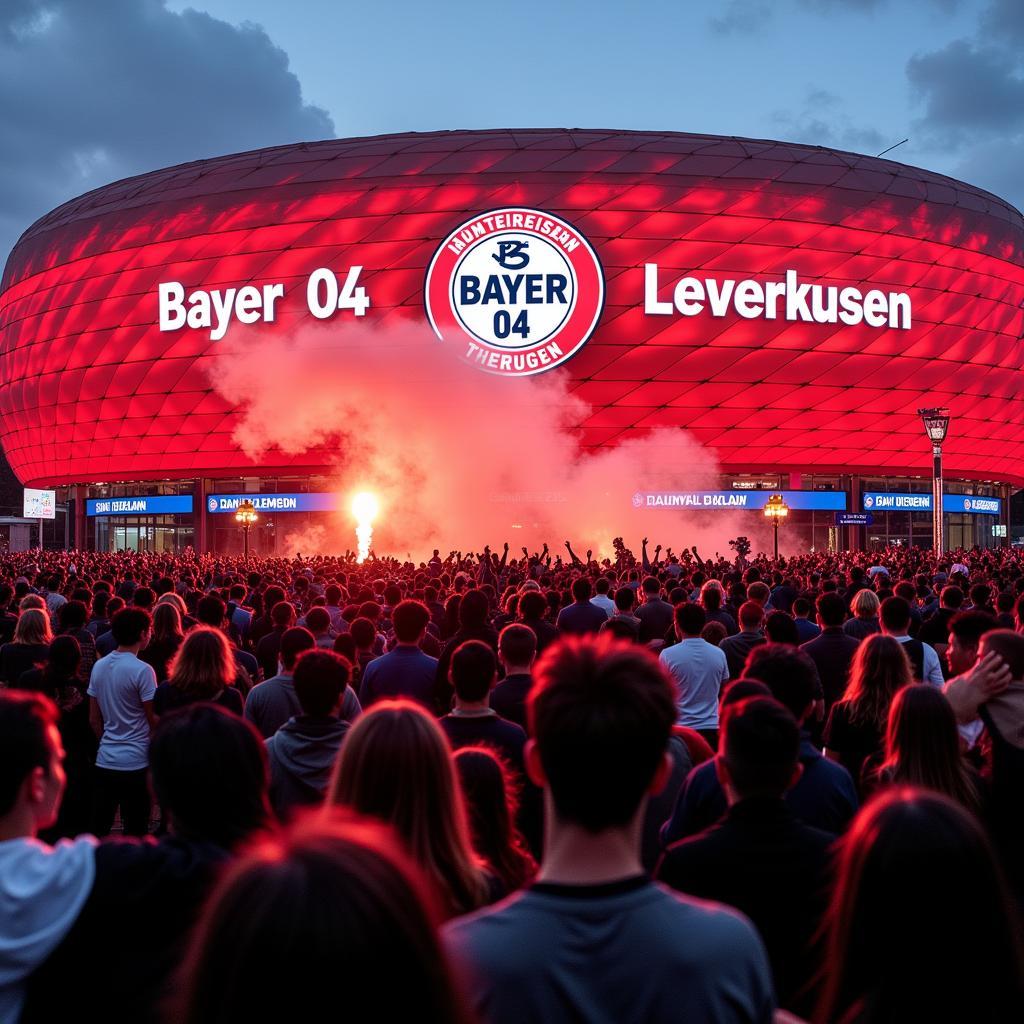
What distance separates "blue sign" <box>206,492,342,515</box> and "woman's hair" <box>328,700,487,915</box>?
45.8 meters

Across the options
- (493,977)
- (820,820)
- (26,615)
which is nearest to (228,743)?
(493,977)

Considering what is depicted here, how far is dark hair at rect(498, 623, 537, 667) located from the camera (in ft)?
19.5

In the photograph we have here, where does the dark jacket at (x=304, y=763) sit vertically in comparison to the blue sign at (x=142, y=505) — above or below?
below

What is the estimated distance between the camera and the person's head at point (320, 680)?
475cm

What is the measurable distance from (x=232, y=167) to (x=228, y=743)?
165 feet

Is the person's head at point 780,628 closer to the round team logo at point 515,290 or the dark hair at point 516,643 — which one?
the dark hair at point 516,643

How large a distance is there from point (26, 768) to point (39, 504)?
6858 centimetres

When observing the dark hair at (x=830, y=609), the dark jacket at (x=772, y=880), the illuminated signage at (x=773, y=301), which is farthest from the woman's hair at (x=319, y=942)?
the illuminated signage at (x=773, y=301)

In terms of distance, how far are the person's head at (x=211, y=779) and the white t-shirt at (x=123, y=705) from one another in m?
3.91

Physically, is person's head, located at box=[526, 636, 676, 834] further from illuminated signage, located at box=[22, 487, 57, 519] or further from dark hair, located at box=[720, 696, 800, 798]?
illuminated signage, located at box=[22, 487, 57, 519]

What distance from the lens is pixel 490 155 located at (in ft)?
151

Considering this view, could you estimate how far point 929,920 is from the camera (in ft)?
6.02

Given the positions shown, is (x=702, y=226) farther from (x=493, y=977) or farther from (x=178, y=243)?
(x=493, y=977)

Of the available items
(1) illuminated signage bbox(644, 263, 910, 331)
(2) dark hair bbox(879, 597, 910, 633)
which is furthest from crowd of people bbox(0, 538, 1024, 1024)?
(1) illuminated signage bbox(644, 263, 910, 331)
